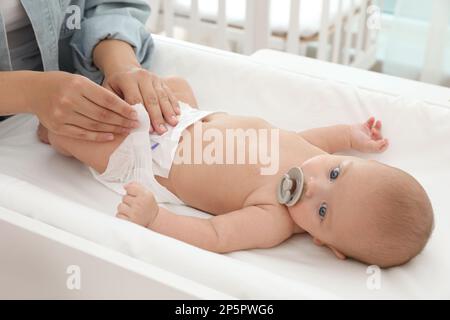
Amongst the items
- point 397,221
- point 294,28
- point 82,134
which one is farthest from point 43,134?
point 294,28

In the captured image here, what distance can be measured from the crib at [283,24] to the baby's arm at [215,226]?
109 cm

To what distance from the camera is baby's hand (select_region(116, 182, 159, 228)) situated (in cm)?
93

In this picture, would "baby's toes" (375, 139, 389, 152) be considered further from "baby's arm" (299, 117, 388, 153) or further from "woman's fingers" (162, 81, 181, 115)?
"woman's fingers" (162, 81, 181, 115)

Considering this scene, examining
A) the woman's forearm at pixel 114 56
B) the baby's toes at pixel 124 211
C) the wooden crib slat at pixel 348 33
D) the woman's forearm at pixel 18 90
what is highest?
the woman's forearm at pixel 18 90

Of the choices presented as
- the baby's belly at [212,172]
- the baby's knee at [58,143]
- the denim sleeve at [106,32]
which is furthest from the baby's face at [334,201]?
the denim sleeve at [106,32]

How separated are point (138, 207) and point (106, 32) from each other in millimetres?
561

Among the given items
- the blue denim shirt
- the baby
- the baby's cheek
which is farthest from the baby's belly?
the blue denim shirt

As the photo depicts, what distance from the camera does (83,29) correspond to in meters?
1.37

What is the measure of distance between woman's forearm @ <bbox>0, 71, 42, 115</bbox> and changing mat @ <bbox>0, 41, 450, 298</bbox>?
14 cm

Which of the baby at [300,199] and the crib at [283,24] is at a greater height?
the baby at [300,199]

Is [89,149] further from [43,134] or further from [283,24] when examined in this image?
[283,24]

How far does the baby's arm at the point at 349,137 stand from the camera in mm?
1186

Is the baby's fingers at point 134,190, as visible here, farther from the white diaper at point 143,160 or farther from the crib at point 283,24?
the crib at point 283,24

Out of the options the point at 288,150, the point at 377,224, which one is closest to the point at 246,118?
the point at 288,150
